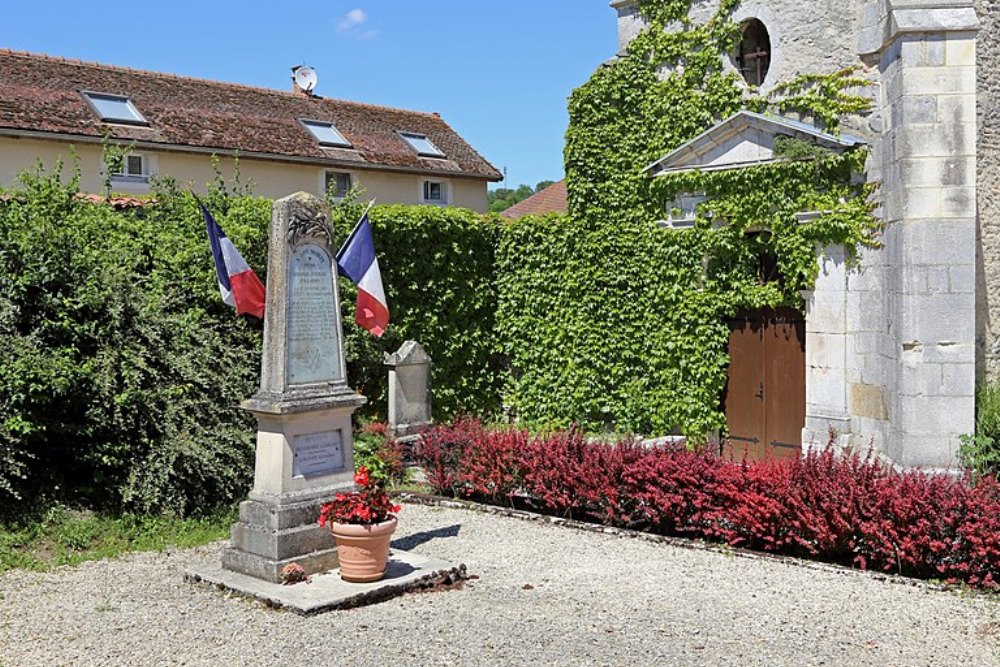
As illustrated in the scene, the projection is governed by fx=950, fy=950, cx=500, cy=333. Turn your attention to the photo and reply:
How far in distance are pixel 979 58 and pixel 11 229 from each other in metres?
10.9

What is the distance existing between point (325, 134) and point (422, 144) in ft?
10.7

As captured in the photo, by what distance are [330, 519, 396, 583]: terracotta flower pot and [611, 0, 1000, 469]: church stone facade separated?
610 cm

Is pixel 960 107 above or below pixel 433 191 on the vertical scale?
below

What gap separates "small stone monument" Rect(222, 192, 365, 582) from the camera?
7.12 meters

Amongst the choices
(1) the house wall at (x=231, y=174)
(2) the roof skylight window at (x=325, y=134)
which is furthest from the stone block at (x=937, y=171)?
(2) the roof skylight window at (x=325, y=134)

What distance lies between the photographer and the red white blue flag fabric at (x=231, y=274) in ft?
24.7

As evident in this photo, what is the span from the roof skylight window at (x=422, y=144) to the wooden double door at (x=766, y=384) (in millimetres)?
13984

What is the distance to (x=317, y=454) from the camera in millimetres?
7398

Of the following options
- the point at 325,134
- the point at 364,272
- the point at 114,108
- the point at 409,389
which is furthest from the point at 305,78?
the point at 364,272

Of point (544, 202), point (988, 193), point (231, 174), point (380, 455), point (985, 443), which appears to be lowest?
point (380, 455)

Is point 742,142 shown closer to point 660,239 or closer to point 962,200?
point 660,239

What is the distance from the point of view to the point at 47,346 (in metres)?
9.10

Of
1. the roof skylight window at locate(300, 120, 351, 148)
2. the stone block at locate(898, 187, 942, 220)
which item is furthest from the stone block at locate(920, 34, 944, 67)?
the roof skylight window at locate(300, 120, 351, 148)

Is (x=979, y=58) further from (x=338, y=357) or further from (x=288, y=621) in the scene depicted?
(x=288, y=621)
